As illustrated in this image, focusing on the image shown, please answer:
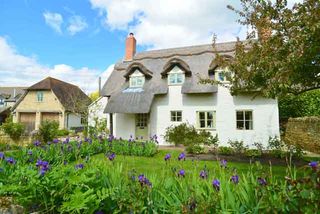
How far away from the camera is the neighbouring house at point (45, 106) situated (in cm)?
3495

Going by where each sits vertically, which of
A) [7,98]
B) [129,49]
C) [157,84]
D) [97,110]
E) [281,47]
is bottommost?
[97,110]

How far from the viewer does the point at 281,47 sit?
7.69 meters

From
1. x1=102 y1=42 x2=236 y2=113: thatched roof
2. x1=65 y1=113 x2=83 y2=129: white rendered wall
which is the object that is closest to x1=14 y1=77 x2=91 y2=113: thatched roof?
x1=65 y1=113 x2=83 y2=129: white rendered wall

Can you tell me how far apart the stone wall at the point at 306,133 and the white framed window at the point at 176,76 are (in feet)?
28.2

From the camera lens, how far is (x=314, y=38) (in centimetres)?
667

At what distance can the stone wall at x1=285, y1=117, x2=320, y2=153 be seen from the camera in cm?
1447

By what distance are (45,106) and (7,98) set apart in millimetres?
19867

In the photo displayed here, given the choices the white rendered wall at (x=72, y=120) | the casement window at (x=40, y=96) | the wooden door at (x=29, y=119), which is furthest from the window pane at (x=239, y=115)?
the wooden door at (x=29, y=119)

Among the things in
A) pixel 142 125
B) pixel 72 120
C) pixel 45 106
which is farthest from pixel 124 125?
pixel 45 106

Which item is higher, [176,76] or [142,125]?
[176,76]

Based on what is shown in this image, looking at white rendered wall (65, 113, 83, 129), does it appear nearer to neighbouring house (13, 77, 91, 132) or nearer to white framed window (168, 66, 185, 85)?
neighbouring house (13, 77, 91, 132)

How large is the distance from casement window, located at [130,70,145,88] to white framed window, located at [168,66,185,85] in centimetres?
246

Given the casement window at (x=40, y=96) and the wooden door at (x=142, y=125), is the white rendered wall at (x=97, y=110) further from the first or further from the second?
the casement window at (x=40, y=96)

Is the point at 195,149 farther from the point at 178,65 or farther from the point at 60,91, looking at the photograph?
the point at 60,91
